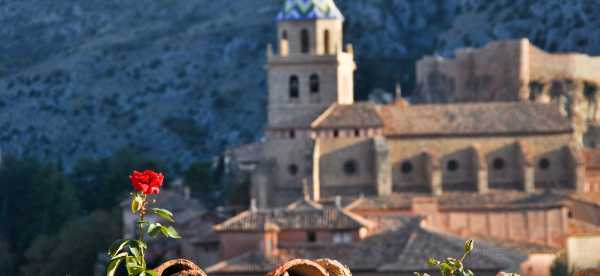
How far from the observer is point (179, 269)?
14.8 meters

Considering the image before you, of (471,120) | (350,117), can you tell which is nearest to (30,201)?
(350,117)

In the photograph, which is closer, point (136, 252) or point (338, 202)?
point (136, 252)

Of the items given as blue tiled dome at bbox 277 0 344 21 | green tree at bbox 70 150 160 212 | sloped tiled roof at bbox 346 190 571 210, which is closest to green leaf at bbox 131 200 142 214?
sloped tiled roof at bbox 346 190 571 210

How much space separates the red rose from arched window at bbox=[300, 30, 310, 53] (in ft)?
237

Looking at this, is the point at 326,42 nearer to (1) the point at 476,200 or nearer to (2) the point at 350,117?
(2) the point at 350,117

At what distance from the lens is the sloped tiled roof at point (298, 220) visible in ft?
245

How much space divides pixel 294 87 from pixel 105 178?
24171mm

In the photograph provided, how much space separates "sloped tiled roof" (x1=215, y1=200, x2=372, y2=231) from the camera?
74.7 meters

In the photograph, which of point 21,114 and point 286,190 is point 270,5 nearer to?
point 21,114

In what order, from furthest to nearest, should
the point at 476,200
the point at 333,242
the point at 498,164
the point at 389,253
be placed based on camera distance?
the point at 498,164 → the point at 476,200 → the point at 333,242 → the point at 389,253

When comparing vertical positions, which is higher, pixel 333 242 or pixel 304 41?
pixel 304 41

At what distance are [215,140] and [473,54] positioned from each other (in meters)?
43.9

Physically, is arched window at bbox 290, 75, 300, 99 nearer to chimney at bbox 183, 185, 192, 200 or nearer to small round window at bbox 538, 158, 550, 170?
small round window at bbox 538, 158, 550, 170

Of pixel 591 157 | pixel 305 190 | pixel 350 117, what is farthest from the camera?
pixel 591 157
